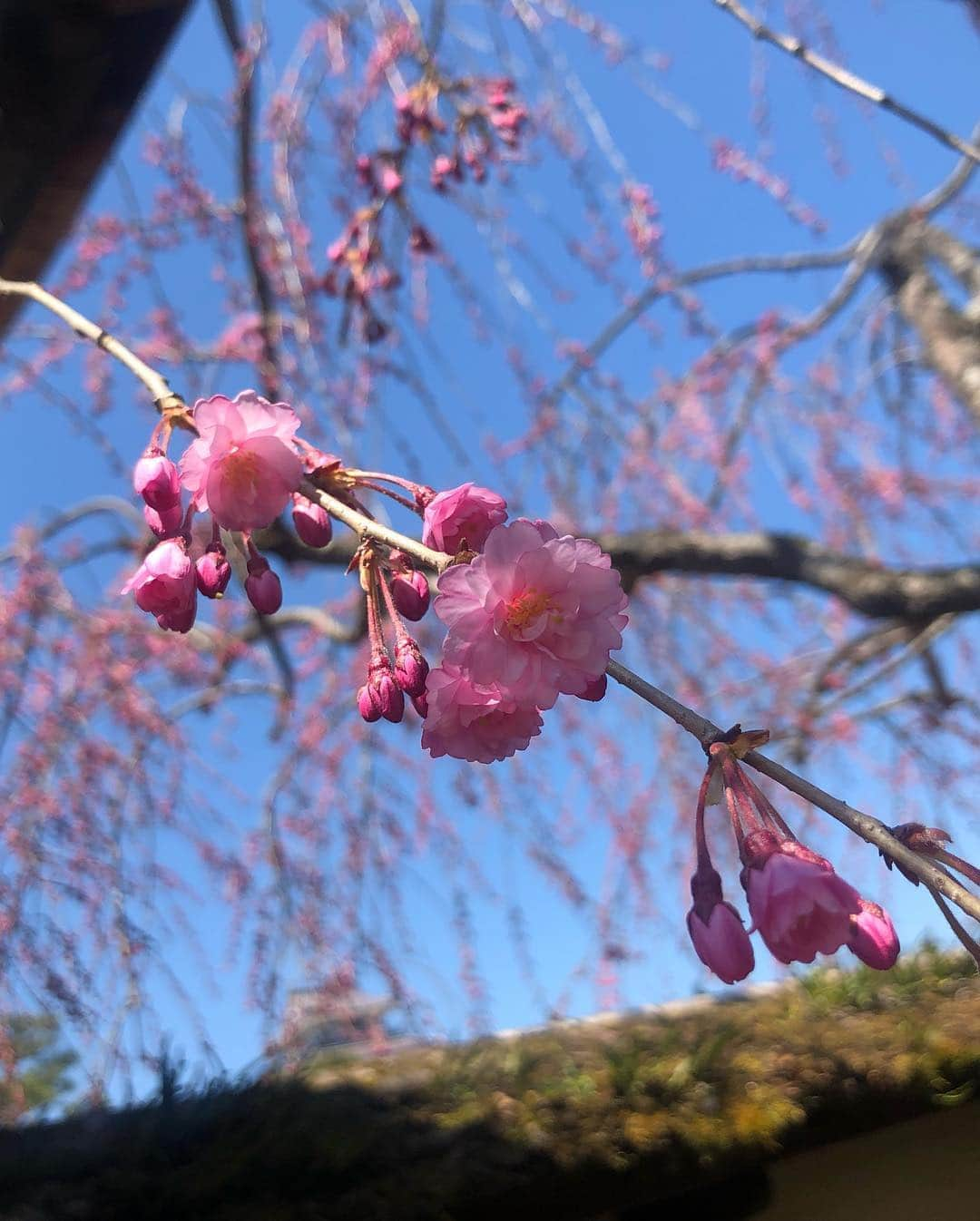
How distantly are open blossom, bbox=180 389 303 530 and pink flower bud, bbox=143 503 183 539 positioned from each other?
49mm

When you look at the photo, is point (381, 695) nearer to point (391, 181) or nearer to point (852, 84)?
point (852, 84)

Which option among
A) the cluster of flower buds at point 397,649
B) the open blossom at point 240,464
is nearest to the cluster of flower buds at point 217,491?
the open blossom at point 240,464

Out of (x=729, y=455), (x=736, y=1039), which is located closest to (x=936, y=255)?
(x=729, y=455)

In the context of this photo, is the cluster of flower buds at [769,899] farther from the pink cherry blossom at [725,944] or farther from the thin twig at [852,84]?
the thin twig at [852,84]

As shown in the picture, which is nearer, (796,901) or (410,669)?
(796,901)

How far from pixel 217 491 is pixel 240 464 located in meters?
0.03

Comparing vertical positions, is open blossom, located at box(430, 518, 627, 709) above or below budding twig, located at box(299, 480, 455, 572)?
below

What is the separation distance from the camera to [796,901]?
61cm

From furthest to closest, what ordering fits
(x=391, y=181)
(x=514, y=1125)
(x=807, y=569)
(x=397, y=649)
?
1. (x=807, y=569)
2. (x=391, y=181)
3. (x=514, y=1125)
4. (x=397, y=649)

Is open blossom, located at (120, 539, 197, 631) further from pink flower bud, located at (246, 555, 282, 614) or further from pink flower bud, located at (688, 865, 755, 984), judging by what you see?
pink flower bud, located at (688, 865, 755, 984)

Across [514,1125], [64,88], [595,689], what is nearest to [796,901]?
[595,689]

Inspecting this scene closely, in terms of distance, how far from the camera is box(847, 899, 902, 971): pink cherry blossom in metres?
0.62

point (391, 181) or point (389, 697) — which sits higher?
point (391, 181)

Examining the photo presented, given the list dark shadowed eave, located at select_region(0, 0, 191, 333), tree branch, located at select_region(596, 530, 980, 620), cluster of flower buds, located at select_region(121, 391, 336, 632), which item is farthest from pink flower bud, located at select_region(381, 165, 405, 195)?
cluster of flower buds, located at select_region(121, 391, 336, 632)
